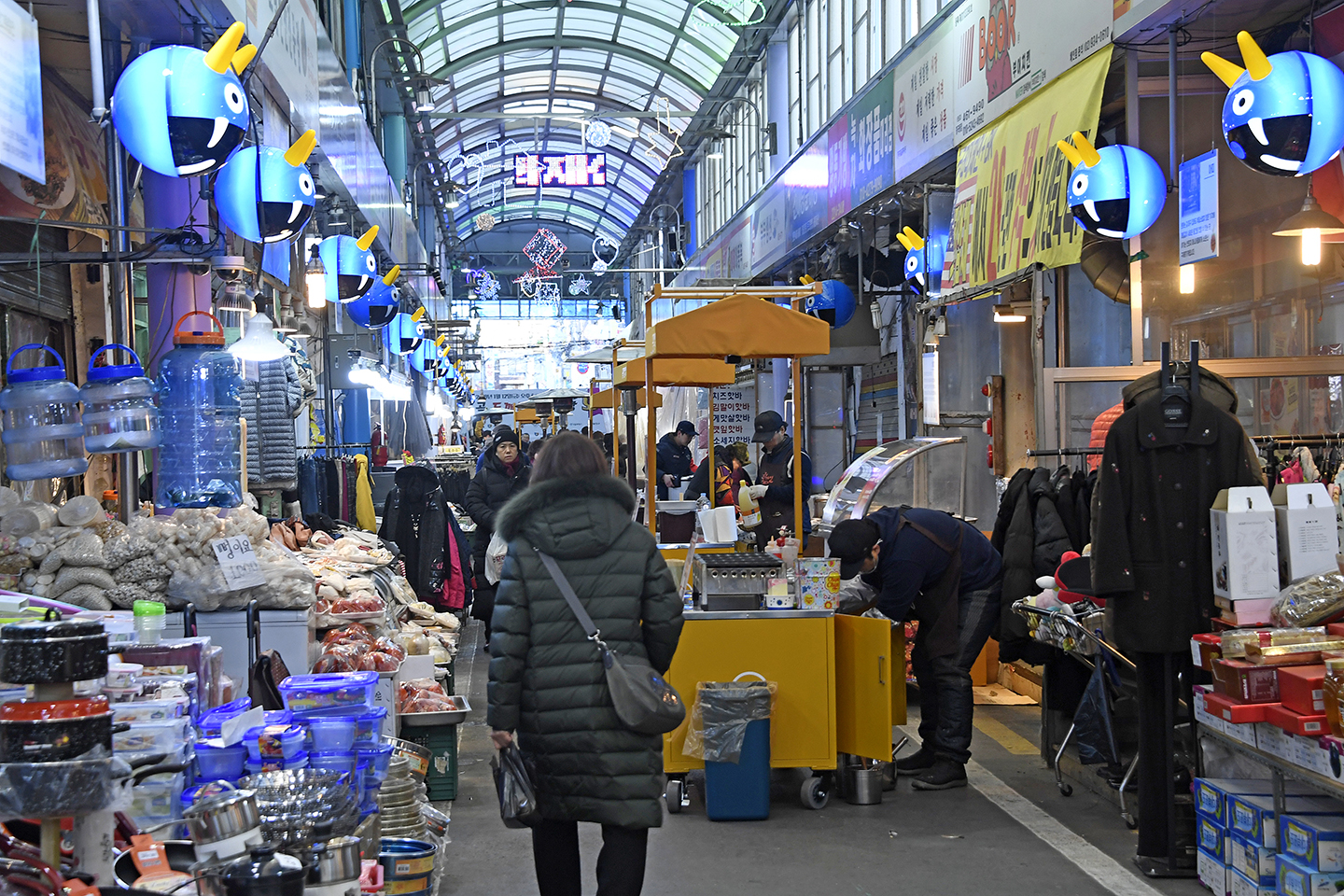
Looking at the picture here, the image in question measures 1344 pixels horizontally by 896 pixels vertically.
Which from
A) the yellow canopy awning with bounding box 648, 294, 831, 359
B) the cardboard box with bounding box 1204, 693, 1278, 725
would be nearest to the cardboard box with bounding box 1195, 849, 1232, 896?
the cardboard box with bounding box 1204, 693, 1278, 725

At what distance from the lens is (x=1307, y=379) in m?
7.83

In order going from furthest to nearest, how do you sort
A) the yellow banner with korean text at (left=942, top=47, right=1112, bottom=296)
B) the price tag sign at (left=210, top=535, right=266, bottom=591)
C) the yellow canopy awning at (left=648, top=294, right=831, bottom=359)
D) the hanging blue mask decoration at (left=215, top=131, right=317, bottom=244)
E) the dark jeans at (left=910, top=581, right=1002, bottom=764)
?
the yellow banner with korean text at (left=942, top=47, right=1112, bottom=296) → the hanging blue mask decoration at (left=215, top=131, right=317, bottom=244) → the yellow canopy awning at (left=648, top=294, right=831, bottom=359) → the dark jeans at (left=910, top=581, right=1002, bottom=764) → the price tag sign at (left=210, top=535, right=266, bottom=591)

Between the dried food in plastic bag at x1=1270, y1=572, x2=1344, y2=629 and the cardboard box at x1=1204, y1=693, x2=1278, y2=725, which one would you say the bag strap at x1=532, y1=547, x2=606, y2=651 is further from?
the dried food in plastic bag at x1=1270, y1=572, x2=1344, y2=629

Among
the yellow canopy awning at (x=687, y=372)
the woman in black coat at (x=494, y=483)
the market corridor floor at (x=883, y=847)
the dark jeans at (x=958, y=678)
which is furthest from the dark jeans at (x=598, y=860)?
the woman in black coat at (x=494, y=483)

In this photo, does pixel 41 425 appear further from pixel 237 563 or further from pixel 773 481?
pixel 773 481

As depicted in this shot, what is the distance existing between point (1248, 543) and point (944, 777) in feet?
7.65

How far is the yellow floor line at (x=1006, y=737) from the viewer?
7.16 metres

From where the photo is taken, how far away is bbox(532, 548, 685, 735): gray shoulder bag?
3820 millimetres

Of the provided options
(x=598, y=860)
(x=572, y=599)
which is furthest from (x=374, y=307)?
(x=598, y=860)

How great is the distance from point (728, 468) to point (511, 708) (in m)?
8.44

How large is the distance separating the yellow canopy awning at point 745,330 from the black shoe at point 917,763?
228cm

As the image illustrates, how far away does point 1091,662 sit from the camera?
602 cm

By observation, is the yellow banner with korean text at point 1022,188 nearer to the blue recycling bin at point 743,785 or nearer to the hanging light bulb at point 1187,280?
the hanging light bulb at point 1187,280

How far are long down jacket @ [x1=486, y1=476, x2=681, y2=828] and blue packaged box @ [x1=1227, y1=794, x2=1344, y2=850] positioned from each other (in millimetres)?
2229
